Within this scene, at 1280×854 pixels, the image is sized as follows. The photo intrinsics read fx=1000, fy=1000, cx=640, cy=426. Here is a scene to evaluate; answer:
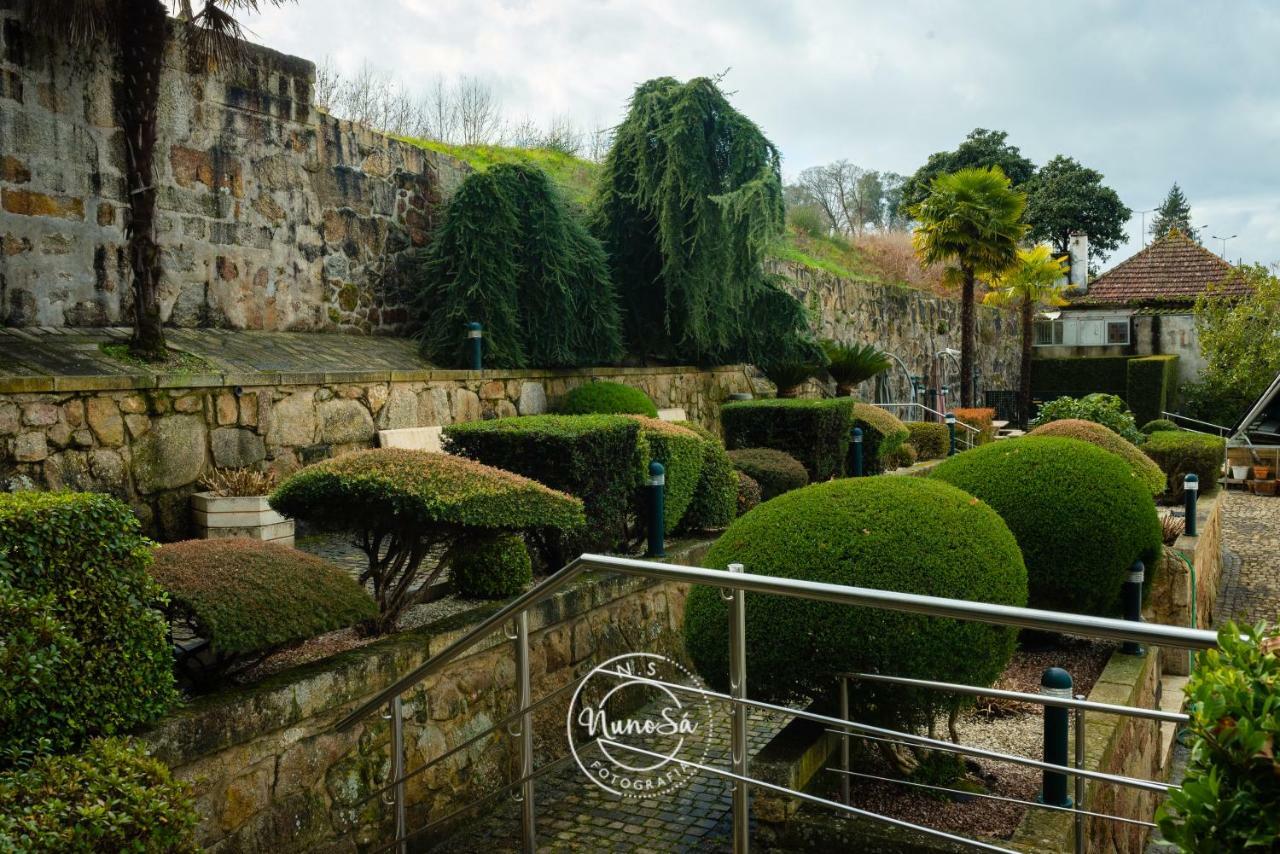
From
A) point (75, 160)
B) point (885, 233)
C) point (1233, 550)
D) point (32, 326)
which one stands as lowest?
point (1233, 550)

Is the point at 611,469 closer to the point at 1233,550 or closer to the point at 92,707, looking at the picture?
the point at 92,707

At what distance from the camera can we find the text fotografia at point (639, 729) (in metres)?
4.33

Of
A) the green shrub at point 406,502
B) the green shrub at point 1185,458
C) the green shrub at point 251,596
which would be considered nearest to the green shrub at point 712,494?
the green shrub at point 406,502

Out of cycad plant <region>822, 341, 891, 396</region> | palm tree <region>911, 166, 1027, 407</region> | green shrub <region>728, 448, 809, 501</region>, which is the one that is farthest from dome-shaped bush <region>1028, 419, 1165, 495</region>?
palm tree <region>911, 166, 1027, 407</region>

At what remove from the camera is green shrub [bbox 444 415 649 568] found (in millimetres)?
5855

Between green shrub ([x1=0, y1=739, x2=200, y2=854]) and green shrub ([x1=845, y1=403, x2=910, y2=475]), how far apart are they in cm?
1016

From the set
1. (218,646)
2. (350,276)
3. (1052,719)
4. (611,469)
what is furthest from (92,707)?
(350,276)

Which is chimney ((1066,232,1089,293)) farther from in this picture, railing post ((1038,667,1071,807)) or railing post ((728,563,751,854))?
railing post ((728,563,751,854))

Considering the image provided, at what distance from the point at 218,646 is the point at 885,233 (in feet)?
107

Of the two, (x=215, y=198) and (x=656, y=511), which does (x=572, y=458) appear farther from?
(x=215, y=198)

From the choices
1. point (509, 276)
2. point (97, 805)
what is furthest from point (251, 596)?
point (509, 276)

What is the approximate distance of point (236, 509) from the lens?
607 centimetres

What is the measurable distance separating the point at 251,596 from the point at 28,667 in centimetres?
87

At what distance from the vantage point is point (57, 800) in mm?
2398
